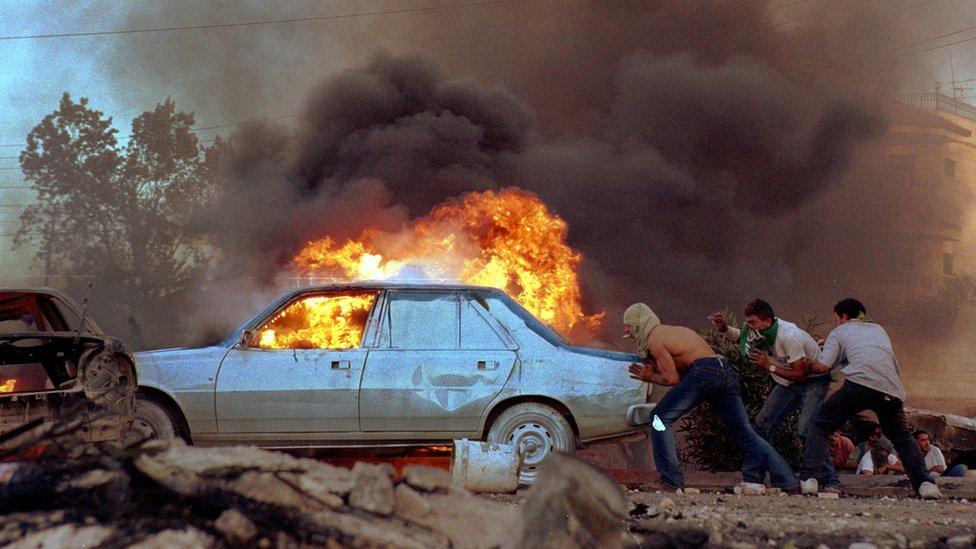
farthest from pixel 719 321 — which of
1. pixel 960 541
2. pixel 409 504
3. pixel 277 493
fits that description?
pixel 277 493

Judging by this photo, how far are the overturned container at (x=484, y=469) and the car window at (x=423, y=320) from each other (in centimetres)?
112

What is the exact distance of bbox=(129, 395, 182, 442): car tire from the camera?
6.93m

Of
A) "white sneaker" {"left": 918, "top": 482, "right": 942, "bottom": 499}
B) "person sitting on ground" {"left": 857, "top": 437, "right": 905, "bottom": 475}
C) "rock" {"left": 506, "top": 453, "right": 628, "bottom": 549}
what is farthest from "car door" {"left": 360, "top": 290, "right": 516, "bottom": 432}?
"person sitting on ground" {"left": 857, "top": 437, "right": 905, "bottom": 475}

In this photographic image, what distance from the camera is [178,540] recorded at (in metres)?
2.97

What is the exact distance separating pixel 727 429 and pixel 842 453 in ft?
Answer: 7.06

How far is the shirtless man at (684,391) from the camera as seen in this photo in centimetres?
690

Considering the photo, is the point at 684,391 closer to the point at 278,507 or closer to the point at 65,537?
the point at 278,507

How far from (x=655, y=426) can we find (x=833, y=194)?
26.0 m

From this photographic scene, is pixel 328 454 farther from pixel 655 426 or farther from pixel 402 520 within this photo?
pixel 402 520

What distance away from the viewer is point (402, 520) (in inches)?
132

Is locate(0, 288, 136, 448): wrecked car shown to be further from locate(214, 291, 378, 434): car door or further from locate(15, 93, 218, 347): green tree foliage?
locate(15, 93, 218, 347): green tree foliage

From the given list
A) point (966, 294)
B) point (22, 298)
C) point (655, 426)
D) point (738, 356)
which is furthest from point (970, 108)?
point (22, 298)

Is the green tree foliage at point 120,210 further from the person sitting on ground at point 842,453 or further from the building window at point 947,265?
the building window at point 947,265

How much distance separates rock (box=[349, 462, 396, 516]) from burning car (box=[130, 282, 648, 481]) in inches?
133
